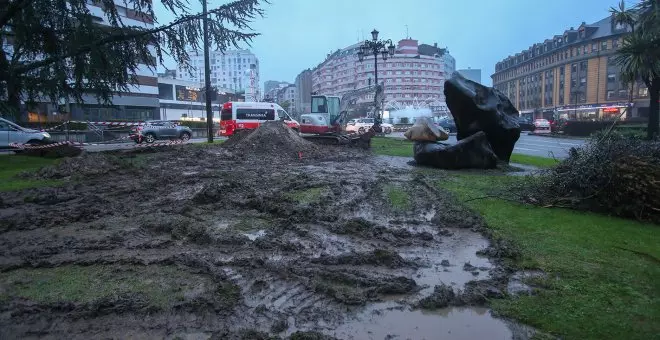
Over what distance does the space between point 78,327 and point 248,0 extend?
155 inches

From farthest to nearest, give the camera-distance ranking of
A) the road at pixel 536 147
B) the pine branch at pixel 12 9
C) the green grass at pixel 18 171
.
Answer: the road at pixel 536 147
the green grass at pixel 18 171
the pine branch at pixel 12 9

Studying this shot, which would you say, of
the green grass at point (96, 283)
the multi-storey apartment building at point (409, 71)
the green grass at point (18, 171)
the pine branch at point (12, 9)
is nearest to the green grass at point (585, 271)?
the green grass at point (96, 283)

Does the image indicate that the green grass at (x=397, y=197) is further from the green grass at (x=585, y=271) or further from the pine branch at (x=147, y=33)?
the pine branch at (x=147, y=33)

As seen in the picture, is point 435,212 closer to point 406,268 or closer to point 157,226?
point 406,268

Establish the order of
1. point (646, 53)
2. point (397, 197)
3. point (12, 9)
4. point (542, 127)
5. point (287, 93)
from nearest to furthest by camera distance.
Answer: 1. point (12, 9)
2. point (397, 197)
3. point (646, 53)
4. point (542, 127)
5. point (287, 93)

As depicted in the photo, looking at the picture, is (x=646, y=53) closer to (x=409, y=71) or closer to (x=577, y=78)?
(x=577, y=78)

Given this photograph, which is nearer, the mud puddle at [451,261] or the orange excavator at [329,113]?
the mud puddle at [451,261]

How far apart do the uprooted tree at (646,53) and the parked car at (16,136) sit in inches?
1004

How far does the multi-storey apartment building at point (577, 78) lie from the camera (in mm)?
70500

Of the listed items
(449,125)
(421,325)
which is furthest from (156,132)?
(421,325)

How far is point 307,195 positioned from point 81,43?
4.93 meters

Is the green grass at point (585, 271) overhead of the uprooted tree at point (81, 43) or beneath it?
beneath

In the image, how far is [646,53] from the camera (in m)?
16.5

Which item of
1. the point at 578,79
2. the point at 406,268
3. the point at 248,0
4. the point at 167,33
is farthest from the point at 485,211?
the point at 578,79
